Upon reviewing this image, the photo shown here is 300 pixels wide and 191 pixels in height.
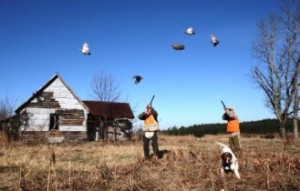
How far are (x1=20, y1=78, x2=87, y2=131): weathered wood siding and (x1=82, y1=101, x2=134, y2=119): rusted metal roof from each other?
14.8ft

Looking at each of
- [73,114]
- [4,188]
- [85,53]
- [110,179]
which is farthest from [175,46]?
[73,114]

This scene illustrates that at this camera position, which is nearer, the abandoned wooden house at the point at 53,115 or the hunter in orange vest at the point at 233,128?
the hunter in orange vest at the point at 233,128

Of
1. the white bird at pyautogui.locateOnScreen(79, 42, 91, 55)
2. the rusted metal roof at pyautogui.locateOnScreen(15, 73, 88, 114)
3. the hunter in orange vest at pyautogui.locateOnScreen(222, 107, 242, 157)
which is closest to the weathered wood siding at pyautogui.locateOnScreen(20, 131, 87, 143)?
the rusted metal roof at pyautogui.locateOnScreen(15, 73, 88, 114)

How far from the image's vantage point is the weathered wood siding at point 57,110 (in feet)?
88.7

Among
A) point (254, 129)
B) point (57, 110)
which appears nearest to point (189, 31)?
point (57, 110)

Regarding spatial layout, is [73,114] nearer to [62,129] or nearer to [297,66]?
[62,129]

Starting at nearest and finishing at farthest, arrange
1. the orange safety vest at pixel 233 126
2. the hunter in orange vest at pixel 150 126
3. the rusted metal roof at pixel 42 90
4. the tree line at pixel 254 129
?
the hunter in orange vest at pixel 150 126 < the orange safety vest at pixel 233 126 < the rusted metal roof at pixel 42 90 < the tree line at pixel 254 129

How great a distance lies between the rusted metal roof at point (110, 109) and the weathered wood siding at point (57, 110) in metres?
4.50

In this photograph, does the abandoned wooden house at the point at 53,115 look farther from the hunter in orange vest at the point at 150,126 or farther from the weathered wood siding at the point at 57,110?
the hunter in orange vest at the point at 150,126

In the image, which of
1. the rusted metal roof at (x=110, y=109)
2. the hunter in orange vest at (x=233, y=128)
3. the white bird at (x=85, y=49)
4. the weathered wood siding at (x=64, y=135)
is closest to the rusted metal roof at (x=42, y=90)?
the weathered wood siding at (x=64, y=135)

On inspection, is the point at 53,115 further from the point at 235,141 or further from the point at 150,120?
the point at 235,141

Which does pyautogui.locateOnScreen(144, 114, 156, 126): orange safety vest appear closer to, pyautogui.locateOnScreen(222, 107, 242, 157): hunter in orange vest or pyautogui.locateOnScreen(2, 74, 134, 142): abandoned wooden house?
pyautogui.locateOnScreen(222, 107, 242, 157): hunter in orange vest

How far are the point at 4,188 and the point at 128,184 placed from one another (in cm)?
259

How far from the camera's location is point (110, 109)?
3428 cm
